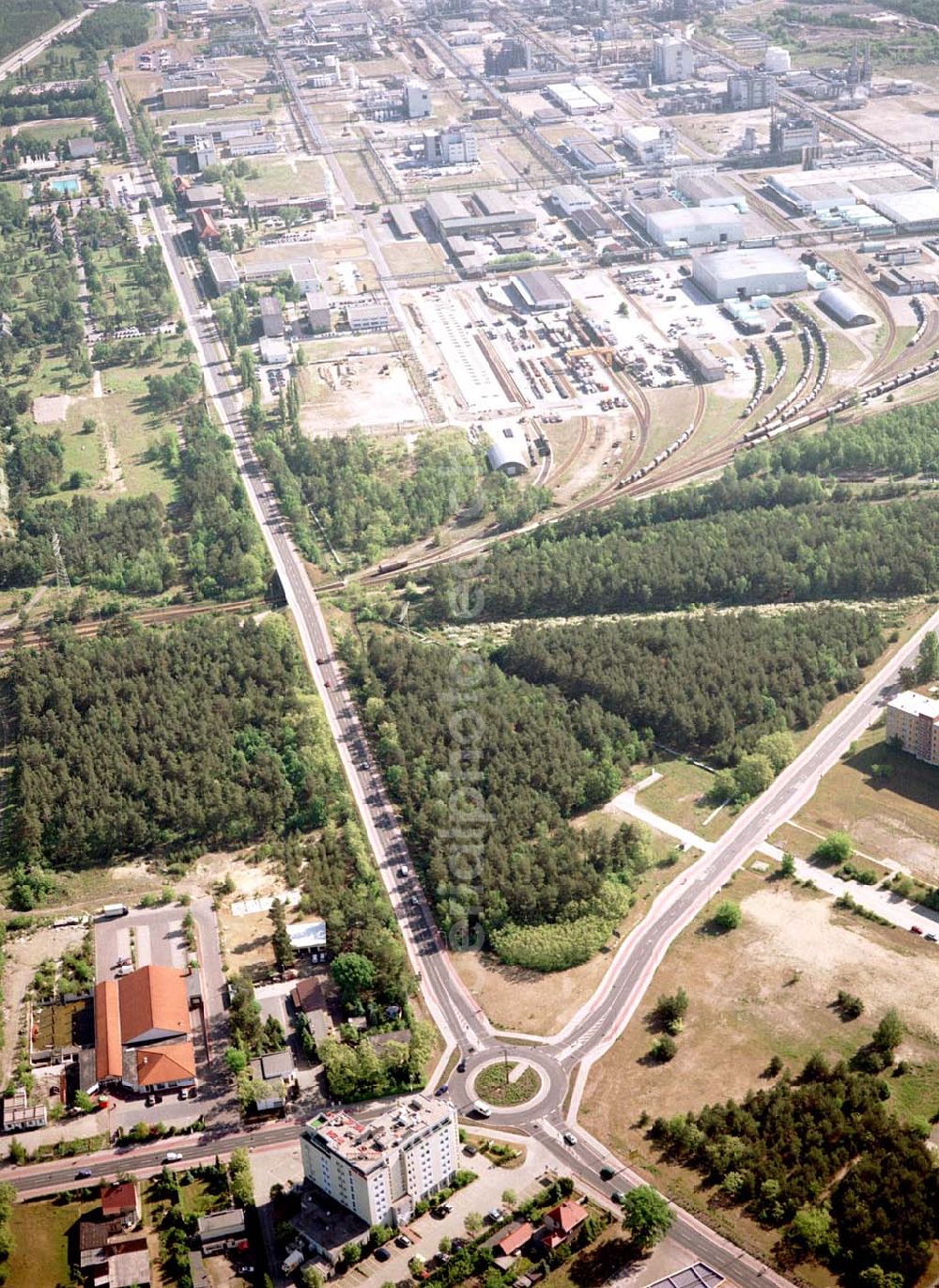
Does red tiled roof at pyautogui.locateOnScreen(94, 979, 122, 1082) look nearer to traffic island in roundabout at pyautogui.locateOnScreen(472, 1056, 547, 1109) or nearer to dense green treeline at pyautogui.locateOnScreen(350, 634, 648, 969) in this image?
traffic island in roundabout at pyautogui.locateOnScreen(472, 1056, 547, 1109)

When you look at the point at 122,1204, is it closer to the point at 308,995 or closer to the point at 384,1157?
the point at 384,1157

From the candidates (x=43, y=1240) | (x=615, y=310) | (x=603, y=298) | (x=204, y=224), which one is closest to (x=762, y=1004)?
(x=43, y=1240)

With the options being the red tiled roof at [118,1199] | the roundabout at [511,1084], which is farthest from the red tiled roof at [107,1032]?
the roundabout at [511,1084]

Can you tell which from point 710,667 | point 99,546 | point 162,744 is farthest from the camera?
point 99,546

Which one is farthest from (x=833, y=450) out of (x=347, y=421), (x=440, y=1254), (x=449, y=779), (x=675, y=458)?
(x=440, y=1254)

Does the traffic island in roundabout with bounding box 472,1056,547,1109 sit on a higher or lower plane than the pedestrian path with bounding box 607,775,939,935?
A: higher

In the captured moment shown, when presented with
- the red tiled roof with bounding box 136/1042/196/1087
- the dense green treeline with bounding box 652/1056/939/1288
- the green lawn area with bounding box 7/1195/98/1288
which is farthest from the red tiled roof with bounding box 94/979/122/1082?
the dense green treeline with bounding box 652/1056/939/1288

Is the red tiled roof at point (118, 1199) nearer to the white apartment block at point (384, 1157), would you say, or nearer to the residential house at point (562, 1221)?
the white apartment block at point (384, 1157)

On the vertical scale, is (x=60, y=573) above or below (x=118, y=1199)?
below
